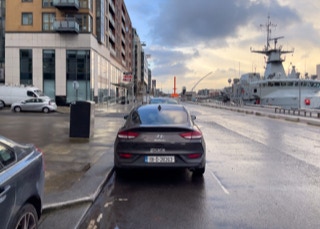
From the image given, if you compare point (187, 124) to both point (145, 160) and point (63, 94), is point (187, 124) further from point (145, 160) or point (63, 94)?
point (63, 94)

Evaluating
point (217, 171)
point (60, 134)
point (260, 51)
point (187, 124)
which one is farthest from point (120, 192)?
point (260, 51)

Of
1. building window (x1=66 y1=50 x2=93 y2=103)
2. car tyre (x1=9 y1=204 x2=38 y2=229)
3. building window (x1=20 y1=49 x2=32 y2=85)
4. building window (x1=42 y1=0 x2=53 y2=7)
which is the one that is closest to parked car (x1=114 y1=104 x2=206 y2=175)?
car tyre (x1=9 y1=204 x2=38 y2=229)

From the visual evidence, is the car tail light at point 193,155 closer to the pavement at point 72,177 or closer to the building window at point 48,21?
the pavement at point 72,177

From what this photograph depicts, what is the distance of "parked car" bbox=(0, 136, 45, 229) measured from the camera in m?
3.19

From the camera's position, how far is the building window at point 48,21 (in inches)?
1767

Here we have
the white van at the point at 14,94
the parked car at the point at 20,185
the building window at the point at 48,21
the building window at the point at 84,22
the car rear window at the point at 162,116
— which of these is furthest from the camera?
the building window at the point at 84,22

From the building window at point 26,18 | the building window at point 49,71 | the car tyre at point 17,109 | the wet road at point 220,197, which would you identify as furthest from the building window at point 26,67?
the wet road at point 220,197

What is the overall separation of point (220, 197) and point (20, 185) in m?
3.67

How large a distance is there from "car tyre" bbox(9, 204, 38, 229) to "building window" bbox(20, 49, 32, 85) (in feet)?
145

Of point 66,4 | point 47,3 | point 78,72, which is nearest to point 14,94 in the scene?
point 78,72

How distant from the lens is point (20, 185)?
3.47 metres

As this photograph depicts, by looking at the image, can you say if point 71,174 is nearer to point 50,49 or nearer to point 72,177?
point 72,177

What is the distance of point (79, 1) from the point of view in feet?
149

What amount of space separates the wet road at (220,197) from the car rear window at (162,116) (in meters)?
1.17
